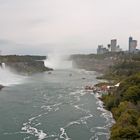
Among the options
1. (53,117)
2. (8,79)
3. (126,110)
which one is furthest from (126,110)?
(8,79)

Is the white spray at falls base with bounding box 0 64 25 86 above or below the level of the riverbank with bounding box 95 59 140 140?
below

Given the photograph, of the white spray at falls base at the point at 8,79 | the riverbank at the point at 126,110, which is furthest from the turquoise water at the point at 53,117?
the white spray at falls base at the point at 8,79

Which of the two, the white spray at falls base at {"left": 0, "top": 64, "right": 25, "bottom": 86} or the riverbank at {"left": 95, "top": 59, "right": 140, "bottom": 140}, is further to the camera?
the white spray at falls base at {"left": 0, "top": 64, "right": 25, "bottom": 86}

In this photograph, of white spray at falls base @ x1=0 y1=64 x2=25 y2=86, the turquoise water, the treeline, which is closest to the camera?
the treeline

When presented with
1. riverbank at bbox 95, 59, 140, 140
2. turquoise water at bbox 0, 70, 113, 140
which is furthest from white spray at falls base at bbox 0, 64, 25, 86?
riverbank at bbox 95, 59, 140, 140

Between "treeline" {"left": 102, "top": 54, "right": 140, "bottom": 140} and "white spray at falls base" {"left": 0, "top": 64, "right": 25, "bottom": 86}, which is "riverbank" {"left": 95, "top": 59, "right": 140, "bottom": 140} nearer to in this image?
"treeline" {"left": 102, "top": 54, "right": 140, "bottom": 140}

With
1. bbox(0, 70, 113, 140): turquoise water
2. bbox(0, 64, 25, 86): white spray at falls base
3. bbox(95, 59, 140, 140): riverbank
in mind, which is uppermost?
bbox(95, 59, 140, 140): riverbank

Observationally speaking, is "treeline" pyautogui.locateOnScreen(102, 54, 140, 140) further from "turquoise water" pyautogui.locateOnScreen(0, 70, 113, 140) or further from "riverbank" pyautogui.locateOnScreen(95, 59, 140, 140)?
"turquoise water" pyautogui.locateOnScreen(0, 70, 113, 140)

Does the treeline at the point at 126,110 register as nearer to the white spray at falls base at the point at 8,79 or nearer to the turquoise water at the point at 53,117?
the turquoise water at the point at 53,117

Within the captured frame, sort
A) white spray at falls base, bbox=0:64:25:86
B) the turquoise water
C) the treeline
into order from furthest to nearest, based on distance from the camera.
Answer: white spray at falls base, bbox=0:64:25:86, the turquoise water, the treeline

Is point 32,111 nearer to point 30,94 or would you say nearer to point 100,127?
point 100,127
